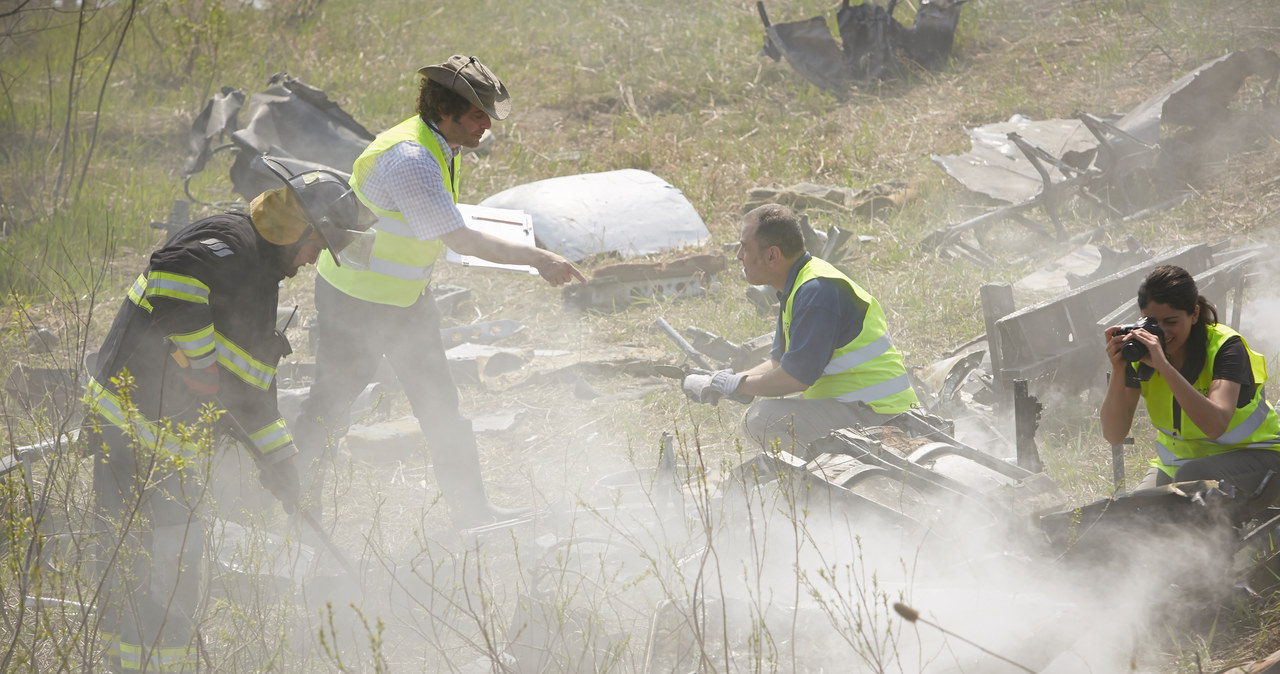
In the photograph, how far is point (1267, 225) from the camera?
7348 mm

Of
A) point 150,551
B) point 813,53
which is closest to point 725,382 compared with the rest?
point 150,551

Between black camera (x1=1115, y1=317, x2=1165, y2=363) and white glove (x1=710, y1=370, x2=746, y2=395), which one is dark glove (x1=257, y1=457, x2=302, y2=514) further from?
black camera (x1=1115, y1=317, x2=1165, y2=363)

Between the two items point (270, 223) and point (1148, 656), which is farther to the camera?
point (270, 223)

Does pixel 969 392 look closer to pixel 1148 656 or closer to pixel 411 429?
pixel 1148 656

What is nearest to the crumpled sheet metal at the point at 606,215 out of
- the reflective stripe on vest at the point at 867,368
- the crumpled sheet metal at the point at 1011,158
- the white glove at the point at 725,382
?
the crumpled sheet metal at the point at 1011,158

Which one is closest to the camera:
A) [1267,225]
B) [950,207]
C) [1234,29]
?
[1267,225]

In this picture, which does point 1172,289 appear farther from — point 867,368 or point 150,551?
point 150,551

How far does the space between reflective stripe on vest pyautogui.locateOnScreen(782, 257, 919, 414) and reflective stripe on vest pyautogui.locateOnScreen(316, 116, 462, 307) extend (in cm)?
175

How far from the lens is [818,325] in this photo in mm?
4094

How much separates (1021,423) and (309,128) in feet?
25.9

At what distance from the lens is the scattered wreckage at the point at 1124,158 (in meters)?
7.86

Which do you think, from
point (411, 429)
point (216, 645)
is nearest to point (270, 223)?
point (216, 645)

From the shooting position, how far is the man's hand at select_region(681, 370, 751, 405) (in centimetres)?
444

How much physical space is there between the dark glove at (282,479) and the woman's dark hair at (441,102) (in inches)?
64.7
